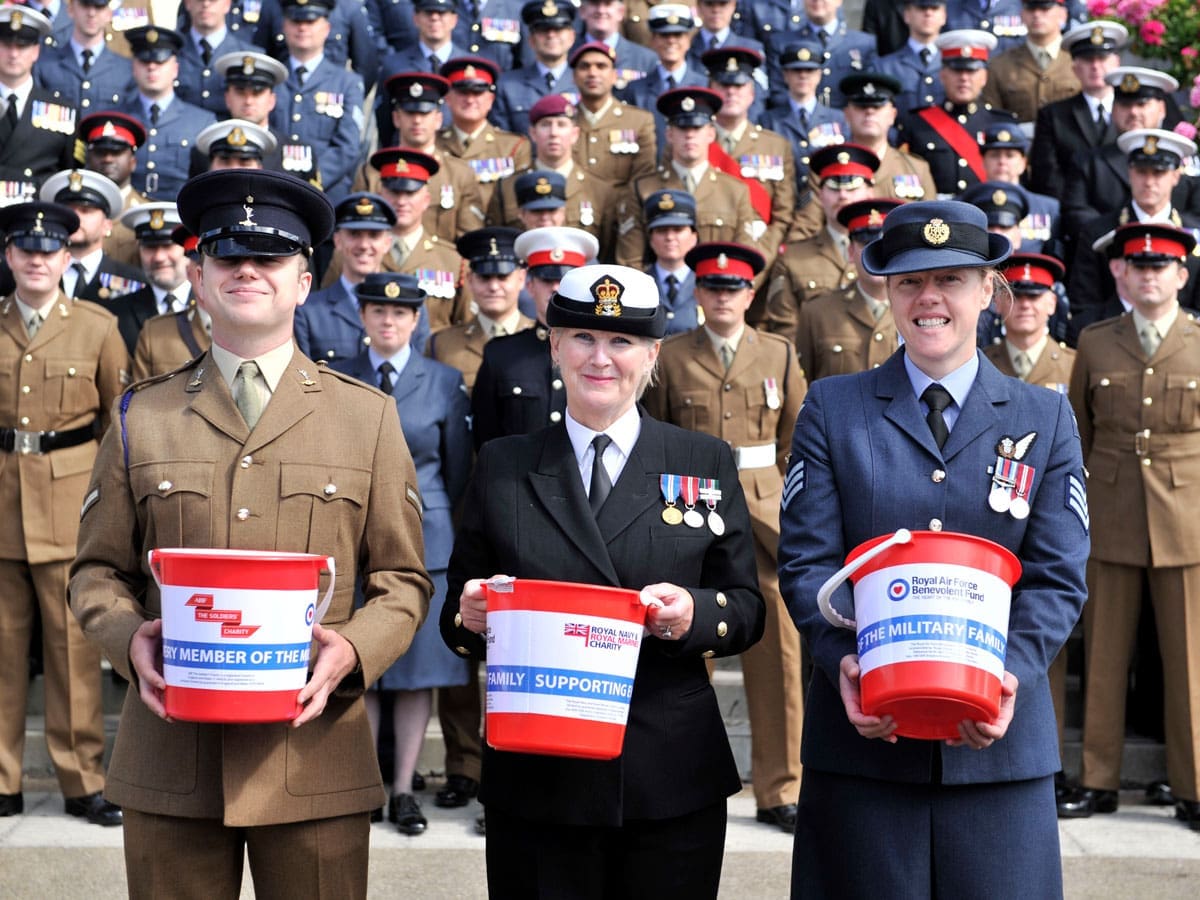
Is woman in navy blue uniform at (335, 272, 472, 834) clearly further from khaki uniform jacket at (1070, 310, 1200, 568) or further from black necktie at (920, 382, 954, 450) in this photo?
black necktie at (920, 382, 954, 450)

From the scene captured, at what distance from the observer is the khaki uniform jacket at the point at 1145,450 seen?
6676 mm

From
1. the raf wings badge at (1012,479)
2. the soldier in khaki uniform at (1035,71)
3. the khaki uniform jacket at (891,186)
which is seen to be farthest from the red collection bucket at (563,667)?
the soldier in khaki uniform at (1035,71)

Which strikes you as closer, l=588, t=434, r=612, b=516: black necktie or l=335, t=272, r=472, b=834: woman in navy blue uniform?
l=588, t=434, r=612, b=516: black necktie

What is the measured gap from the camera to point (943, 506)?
3.32 m

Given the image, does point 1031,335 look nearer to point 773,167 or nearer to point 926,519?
point 773,167

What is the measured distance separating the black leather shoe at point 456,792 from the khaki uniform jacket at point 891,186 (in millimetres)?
3955

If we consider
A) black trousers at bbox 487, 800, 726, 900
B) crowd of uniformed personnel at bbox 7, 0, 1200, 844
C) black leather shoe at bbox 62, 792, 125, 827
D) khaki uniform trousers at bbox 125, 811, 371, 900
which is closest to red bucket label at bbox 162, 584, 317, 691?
khaki uniform trousers at bbox 125, 811, 371, 900

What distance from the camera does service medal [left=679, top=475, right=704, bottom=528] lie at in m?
3.54

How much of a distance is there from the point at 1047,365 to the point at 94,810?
447cm

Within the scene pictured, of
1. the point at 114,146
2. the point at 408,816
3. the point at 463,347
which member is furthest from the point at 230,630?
the point at 114,146

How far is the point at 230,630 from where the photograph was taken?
299 cm

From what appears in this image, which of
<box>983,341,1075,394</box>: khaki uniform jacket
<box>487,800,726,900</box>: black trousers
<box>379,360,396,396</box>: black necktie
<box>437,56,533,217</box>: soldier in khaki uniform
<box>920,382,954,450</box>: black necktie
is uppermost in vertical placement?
<box>437,56,533,217</box>: soldier in khaki uniform

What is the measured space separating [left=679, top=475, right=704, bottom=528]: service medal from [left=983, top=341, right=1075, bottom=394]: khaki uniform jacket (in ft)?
12.8

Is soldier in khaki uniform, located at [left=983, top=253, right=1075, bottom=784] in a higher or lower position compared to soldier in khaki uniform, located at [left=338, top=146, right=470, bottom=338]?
lower
